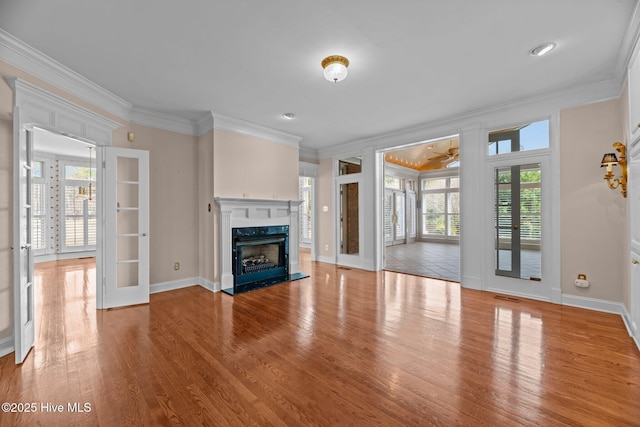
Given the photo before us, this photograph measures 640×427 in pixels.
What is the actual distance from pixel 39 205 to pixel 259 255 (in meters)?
6.81

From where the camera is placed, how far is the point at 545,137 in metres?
3.93

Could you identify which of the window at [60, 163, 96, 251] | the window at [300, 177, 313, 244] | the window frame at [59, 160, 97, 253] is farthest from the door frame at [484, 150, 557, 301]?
the window at [60, 163, 96, 251]

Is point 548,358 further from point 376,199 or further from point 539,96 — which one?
point 376,199

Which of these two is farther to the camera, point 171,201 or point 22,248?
point 171,201

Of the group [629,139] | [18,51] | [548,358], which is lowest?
[548,358]

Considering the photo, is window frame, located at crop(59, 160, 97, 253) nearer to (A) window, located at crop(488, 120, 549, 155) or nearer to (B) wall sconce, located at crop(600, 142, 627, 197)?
(A) window, located at crop(488, 120, 549, 155)

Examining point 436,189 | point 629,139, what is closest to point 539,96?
point 629,139

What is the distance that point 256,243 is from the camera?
4930 mm

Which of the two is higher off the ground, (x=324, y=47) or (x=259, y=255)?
(x=324, y=47)

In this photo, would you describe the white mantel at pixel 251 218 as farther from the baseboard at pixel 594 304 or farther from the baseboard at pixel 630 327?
the baseboard at pixel 630 327

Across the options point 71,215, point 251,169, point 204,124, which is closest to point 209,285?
point 251,169

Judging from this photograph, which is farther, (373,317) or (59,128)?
(373,317)

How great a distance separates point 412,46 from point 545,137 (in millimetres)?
2709

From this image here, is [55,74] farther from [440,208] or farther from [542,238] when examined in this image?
[440,208]
